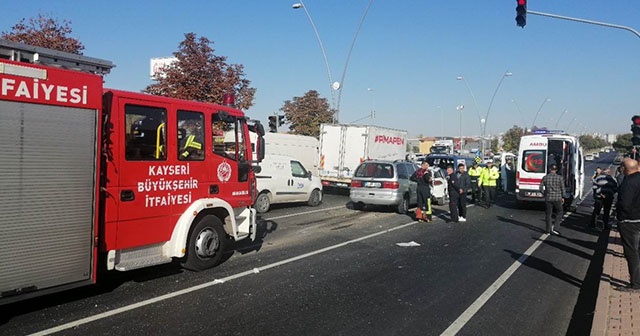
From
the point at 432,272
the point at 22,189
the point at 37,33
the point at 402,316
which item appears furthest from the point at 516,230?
the point at 37,33

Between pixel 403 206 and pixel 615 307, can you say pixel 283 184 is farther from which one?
pixel 615 307

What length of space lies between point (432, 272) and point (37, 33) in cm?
1431

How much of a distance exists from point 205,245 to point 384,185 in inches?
340

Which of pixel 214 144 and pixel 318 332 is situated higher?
A: pixel 214 144

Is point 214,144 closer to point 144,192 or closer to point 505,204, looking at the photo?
point 144,192

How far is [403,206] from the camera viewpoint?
50.4ft

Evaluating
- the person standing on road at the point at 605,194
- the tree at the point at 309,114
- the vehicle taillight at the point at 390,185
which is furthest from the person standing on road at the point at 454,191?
the tree at the point at 309,114

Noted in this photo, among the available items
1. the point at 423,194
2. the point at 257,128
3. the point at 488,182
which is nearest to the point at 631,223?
the point at 257,128

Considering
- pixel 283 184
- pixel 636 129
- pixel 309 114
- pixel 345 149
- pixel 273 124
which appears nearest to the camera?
pixel 636 129

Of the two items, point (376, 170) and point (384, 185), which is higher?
point (376, 170)

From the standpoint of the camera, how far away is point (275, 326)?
16.7ft

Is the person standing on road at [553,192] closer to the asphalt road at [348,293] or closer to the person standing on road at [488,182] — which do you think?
the asphalt road at [348,293]

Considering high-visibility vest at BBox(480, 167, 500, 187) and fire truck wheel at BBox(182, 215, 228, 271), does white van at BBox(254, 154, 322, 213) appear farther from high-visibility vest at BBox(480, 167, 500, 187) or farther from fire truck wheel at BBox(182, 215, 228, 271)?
fire truck wheel at BBox(182, 215, 228, 271)

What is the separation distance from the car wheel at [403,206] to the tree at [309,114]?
1201 inches
